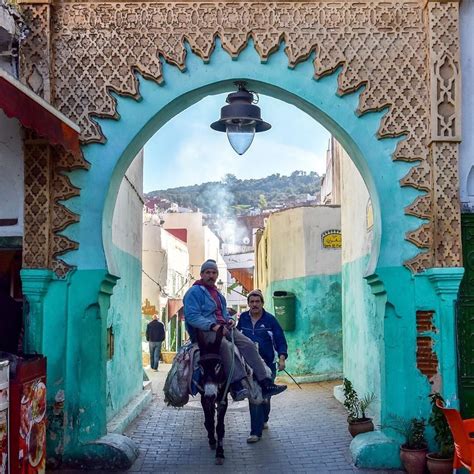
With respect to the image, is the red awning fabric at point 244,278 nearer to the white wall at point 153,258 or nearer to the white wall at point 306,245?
the white wall at point 153,258

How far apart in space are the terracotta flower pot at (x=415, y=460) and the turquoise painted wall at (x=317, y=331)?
332 inches

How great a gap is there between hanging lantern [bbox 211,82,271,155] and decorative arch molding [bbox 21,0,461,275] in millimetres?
463

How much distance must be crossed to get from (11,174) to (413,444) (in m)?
4.42

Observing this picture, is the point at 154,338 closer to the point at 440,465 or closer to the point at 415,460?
the point at 415,460

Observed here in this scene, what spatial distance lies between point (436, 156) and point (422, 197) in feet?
1.30

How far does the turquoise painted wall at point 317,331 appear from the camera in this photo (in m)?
14.9

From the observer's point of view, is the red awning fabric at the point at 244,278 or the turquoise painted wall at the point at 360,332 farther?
the red awning fabric at the point at 244,278

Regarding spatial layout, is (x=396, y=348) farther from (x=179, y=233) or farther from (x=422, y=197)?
(x=179, y=233)

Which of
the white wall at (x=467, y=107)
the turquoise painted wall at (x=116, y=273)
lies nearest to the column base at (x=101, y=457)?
the turquoise painted wall at (x=116, y=273)

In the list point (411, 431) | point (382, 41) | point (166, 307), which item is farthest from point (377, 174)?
point (166, 307)

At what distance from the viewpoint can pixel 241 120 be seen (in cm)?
712

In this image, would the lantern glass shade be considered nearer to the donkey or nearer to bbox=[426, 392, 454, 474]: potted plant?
the donkey

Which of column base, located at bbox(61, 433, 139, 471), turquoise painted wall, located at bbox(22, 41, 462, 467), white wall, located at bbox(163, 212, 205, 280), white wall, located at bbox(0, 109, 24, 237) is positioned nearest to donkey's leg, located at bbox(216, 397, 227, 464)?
column base, located at bbox(61, 433, 139, 471)

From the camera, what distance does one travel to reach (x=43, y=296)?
657 cm
